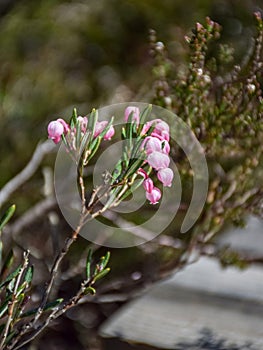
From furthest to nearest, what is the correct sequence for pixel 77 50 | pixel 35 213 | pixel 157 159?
pixel 77 50 < pixel 35 213 < pixel 157 159

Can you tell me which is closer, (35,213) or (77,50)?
(35,213)

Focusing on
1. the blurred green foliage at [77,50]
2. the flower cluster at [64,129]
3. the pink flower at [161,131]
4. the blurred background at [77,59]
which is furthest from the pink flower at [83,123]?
the blurred green foliage at [77,50]

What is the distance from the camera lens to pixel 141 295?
1783 millimetres

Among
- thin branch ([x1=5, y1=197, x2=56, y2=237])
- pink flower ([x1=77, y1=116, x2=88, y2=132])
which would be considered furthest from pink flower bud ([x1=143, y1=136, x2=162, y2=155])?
thin branch ([x1=5, y1=197, x2=56, y2=237])

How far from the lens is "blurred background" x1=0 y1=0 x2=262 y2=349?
243 centimetres

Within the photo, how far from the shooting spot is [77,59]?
346 cm

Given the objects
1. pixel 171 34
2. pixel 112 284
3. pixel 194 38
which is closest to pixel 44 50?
pixel 171 34

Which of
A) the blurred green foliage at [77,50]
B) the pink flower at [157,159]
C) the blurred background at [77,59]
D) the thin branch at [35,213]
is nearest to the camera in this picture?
the pink flower at [157,159]

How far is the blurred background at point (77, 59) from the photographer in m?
2.43

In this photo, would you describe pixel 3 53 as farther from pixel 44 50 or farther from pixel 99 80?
pixel 99 80

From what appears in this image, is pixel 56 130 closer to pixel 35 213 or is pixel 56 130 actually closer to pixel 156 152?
pixel 156 152

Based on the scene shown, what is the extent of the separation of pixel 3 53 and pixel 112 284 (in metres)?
1.57

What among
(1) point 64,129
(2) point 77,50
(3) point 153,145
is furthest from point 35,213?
(2) point 77,50

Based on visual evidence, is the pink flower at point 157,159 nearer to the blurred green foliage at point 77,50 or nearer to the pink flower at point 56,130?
the pink flower at point 56,130
